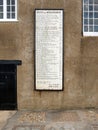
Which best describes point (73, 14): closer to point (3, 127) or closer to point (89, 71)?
point (89, 71)

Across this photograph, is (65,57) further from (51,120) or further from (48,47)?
(51,120)

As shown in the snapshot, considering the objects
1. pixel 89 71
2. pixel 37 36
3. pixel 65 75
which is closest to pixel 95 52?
A: pixel 89 71

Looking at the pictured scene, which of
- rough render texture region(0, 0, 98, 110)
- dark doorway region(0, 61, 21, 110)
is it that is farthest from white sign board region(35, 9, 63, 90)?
dark doorway region(0, 61, 21, 110)

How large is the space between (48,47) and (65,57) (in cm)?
105

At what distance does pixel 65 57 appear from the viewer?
607 inches

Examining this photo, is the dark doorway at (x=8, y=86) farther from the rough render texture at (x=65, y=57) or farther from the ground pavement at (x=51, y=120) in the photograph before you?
the ground pavement at (x=51, y=120)

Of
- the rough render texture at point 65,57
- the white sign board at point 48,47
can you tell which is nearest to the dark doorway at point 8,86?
the rough render texture at point 65,57

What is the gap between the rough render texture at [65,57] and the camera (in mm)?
15320

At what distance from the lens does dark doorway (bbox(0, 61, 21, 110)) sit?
15336mm

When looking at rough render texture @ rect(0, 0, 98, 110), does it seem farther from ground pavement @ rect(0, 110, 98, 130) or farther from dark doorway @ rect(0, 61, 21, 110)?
ground pavement @ rect(0, 110, 98, 130)

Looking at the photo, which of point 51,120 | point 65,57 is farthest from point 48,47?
point 51,120

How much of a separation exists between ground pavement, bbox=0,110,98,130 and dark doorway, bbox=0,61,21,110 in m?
0.65

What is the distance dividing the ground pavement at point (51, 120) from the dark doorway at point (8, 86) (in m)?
0.65

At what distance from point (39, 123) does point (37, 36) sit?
4.86 metres
